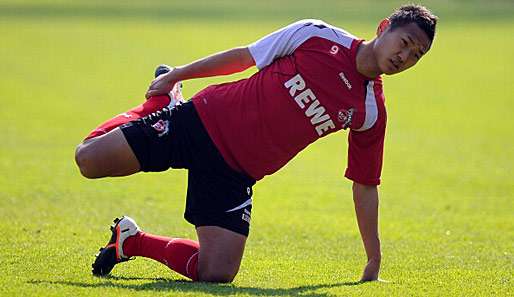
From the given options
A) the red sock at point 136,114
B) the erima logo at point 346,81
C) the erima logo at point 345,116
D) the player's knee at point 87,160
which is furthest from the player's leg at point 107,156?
the erima logo at point 346,81

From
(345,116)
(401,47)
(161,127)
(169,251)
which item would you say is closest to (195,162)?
(161,127)

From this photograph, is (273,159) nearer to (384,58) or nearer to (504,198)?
(384,58)

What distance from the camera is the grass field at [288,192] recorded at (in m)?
8.56

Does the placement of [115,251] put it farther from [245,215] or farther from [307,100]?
[307,100]

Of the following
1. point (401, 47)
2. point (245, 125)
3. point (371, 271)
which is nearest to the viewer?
point (401, 47)

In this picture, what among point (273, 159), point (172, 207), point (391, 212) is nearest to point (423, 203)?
point (391, 212)

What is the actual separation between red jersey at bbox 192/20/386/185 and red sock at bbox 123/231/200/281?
792mm

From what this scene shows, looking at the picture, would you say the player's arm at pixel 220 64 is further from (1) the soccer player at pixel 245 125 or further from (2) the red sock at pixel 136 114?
(2) the red sock at pixel 136 114

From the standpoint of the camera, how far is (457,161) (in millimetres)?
20078

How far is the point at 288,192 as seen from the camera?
16297 millimetres

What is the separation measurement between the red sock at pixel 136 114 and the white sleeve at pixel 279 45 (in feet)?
2.82

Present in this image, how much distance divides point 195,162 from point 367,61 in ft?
5.03

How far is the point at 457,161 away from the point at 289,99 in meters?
12.6

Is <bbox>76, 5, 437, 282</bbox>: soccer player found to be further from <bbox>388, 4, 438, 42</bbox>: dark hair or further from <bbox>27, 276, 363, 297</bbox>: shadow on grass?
<bbox>27, 276, 363, 297</bbox>: shadow on grass
